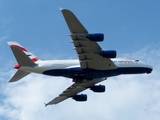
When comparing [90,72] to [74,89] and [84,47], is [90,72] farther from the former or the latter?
[74,89]

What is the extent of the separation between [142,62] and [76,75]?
11619mm

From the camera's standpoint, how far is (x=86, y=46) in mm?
67438

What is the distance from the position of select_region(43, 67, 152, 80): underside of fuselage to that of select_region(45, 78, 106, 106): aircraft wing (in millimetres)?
4934

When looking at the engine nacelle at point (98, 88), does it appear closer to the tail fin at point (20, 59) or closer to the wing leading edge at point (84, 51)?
the wing leading edge at point (84, 51)

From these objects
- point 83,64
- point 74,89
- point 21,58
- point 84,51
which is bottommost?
point 74,89

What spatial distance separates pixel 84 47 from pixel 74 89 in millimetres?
16227

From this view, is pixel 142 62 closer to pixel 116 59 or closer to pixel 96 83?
pixel 116 59

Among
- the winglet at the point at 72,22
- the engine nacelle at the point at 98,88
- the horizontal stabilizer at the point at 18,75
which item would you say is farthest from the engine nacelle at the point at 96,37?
the engine nacelle at the point at 98,88

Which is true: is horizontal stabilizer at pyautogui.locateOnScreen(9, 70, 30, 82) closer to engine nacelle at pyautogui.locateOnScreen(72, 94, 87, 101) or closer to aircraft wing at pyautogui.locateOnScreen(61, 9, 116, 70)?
aircraft wing at pyautogui.locateOnScreen(61, 9, 116, 70)

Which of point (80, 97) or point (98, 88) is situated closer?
point (98, 88)

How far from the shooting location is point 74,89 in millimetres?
82000

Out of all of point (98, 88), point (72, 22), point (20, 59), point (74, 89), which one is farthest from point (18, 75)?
point (98, 88)

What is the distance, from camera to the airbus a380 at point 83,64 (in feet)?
215

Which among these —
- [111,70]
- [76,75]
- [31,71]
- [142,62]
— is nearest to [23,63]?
[31,71]
